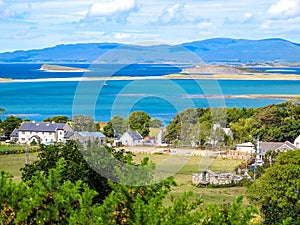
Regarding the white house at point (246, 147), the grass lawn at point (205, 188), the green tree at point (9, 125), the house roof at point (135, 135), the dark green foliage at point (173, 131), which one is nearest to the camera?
the grass lawn at point (205, 188)

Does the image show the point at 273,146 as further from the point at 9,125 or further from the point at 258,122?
the point at 9,125

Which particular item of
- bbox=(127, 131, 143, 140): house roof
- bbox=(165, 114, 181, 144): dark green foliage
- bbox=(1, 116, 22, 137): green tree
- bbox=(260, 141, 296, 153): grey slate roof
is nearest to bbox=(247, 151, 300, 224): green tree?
bbox=(165, 114, 181, 144): dark green foliage

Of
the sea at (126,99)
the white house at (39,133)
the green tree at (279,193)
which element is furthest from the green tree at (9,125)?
the green tree at (279,193)

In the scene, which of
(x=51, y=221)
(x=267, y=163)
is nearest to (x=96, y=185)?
(x=51, y=221)

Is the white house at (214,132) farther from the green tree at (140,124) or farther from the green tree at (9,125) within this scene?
the green tree at (9,125)

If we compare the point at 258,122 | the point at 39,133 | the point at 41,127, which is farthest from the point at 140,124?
the point at 41,127
